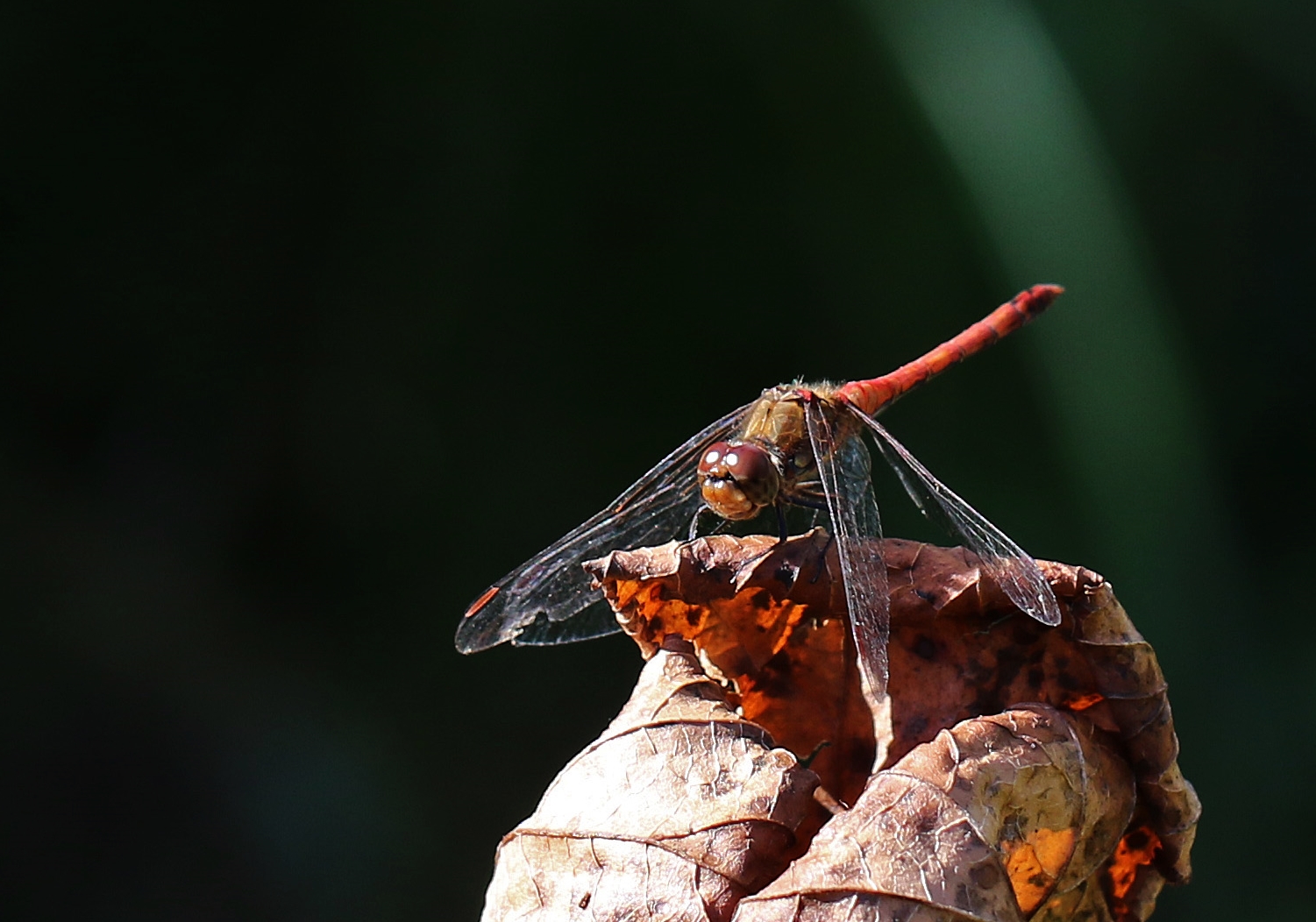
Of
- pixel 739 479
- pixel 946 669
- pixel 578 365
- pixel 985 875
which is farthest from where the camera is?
pixel 578 365

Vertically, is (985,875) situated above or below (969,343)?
below

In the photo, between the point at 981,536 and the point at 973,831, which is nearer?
the point at 973,831

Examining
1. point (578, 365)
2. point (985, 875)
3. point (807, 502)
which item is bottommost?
point (985, 875)

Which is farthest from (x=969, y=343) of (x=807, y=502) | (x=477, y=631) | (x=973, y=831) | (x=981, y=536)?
(x=973, y=831)

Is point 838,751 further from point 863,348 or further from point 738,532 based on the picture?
point 863,348

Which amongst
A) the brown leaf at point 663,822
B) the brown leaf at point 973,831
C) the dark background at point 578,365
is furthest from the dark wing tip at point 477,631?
the dark background at point 578,365

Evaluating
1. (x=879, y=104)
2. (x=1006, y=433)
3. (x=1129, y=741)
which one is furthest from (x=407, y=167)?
(x=1129, y=741)

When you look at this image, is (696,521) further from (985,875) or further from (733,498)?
(985,875)
